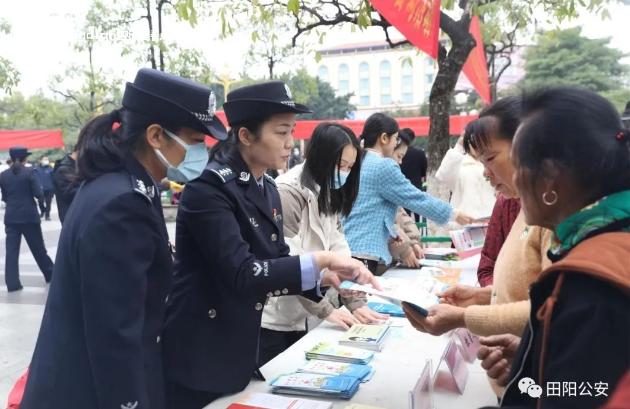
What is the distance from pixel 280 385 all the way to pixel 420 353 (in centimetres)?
57

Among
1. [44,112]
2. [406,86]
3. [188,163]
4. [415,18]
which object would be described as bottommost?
[188,163]

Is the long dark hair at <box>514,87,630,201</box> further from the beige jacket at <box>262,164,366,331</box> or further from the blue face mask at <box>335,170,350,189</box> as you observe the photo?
the blue face mask at <box>335,170,350,189</box>

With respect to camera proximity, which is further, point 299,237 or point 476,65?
A: point 476,65

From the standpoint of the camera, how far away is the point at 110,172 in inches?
56.0

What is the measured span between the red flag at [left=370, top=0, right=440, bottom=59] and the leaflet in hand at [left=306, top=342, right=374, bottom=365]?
1456 millimetres

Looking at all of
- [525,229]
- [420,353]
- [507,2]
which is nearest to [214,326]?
[420,353]

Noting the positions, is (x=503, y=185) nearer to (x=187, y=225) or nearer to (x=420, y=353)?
(x=420, y=353)

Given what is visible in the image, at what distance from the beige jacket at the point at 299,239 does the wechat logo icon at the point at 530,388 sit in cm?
130

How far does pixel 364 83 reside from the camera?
81.8m

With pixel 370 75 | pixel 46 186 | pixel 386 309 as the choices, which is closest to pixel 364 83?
pixel 370 75

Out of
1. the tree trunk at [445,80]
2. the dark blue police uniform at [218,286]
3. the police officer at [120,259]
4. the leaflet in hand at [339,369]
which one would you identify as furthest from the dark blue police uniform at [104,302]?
the tree trunk at [445,80]

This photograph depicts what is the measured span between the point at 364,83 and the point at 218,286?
8245cm

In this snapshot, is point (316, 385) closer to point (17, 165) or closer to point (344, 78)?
point (17, 165)

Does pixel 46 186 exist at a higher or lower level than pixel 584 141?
lower
